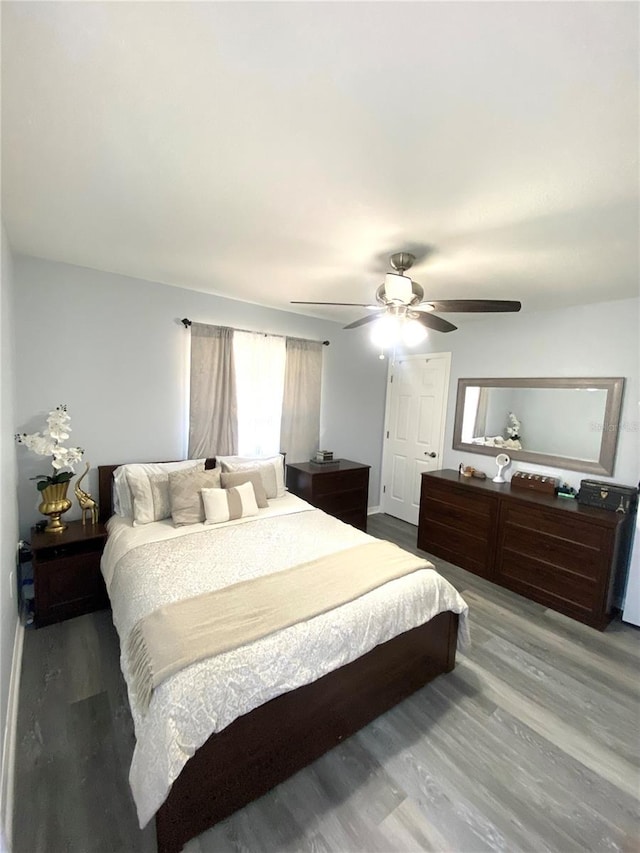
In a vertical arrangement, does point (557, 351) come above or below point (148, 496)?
above

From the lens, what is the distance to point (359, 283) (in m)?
2.67

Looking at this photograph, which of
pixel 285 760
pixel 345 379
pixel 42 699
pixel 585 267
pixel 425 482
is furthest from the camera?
pixel 345 379

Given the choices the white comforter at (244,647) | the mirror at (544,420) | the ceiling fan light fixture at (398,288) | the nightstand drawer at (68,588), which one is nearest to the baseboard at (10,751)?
the nightstand drawer at (68,588)

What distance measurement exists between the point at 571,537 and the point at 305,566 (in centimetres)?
211

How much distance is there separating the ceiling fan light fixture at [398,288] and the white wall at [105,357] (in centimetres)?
194

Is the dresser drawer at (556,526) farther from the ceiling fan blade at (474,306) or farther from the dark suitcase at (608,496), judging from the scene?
the ceiling fan blade at (474,306)

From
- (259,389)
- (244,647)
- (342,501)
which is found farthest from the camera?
(342,501)

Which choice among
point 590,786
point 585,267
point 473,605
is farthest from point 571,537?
point 585,267

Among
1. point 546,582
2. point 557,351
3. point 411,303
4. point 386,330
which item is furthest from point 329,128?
point 546,582

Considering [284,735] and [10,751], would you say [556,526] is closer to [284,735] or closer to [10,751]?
[284,735]

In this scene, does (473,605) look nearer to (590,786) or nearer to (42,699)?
(590,786)

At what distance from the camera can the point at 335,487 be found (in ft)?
12.3

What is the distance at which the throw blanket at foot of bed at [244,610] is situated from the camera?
131 cm

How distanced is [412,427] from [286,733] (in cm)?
345
